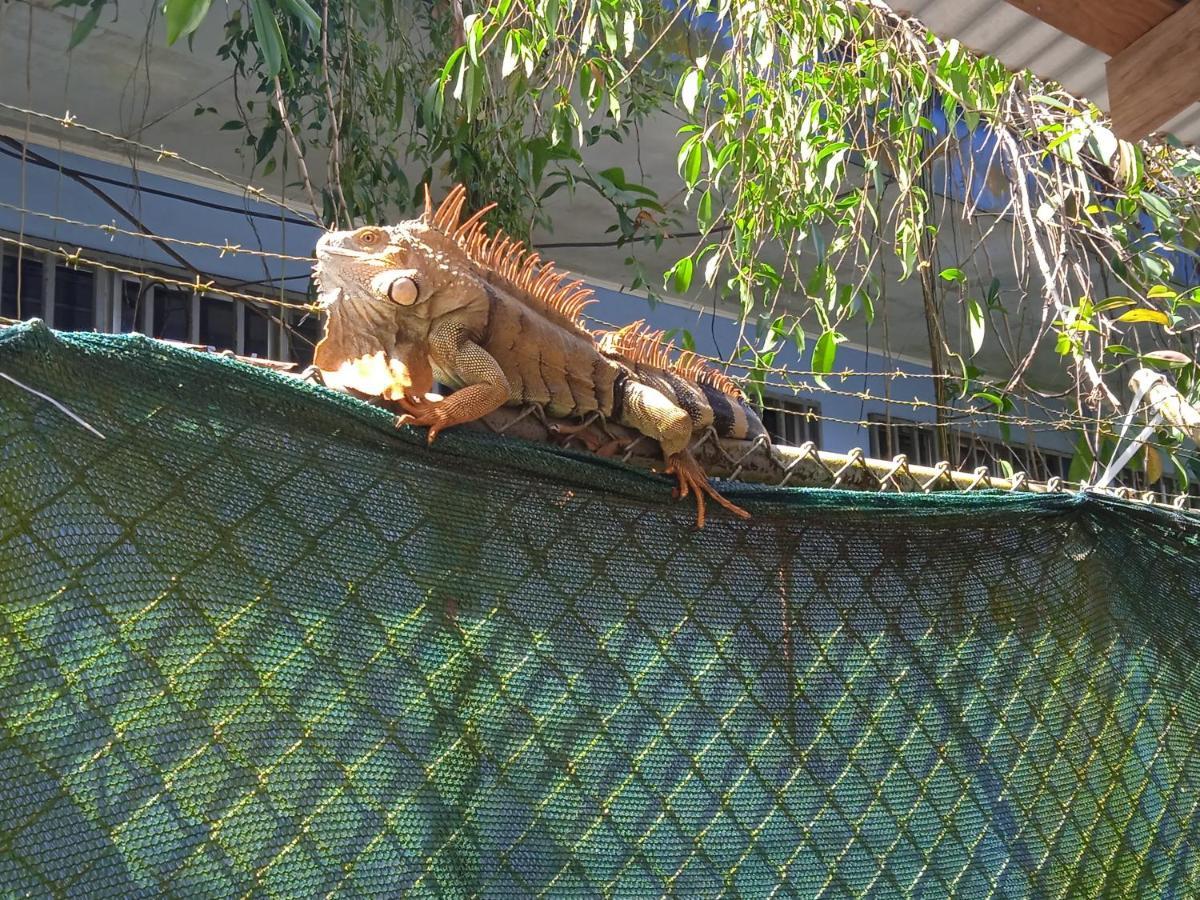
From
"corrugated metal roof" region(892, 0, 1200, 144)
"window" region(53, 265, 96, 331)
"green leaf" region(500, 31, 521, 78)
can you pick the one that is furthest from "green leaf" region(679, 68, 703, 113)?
"window" region(53, 265, 96, 331)

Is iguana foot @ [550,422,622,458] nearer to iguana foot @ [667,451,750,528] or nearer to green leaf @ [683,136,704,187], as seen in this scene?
iguana foot @ [667,451,750,528]

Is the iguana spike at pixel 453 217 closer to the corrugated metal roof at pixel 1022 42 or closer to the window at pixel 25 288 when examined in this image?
the corrugated metal roof at pixel 1022 42

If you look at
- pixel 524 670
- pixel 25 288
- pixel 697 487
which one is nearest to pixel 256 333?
pixel 25 288

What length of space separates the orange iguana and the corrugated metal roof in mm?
991

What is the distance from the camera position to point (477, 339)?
79.9 inches

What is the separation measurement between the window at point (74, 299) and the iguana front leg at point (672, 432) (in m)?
4.20

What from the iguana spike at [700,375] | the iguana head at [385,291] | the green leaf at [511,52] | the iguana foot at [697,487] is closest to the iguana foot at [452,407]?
the iguana head at [385,291]

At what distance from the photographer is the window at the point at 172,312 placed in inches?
229

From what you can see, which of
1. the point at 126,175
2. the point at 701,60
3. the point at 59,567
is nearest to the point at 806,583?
the point at 59,567

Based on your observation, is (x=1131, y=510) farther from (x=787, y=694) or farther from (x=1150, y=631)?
(x=787, y=694)

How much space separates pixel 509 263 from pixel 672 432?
19.2 inches

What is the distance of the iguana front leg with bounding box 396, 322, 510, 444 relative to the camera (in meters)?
1.60

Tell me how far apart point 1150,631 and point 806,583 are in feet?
2.60

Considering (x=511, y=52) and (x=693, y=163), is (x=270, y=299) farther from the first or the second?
(x=693, y=163)
